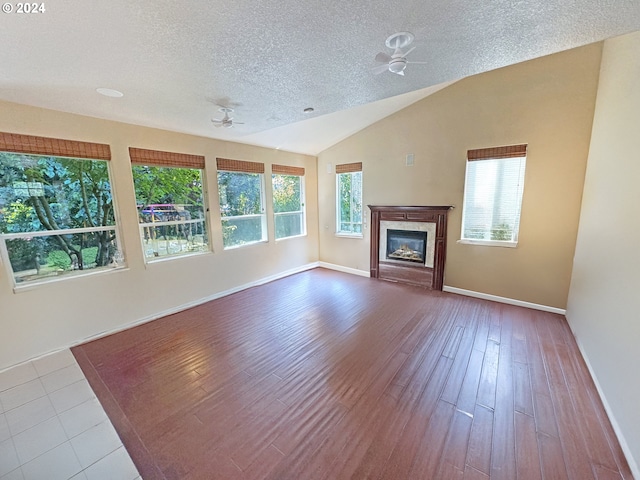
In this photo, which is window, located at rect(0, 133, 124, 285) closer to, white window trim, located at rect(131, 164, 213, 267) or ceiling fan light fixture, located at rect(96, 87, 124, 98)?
white window trim, located at rect(131, 164, 213, 267)

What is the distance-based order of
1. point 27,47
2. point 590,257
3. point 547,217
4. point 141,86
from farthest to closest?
1. point 547,217
2. point 590,257
3. point 141,86
4. point 27,47

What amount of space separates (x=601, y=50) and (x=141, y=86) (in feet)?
15.6

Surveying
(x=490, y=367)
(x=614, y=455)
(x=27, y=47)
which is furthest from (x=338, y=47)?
(x=614, y=455)

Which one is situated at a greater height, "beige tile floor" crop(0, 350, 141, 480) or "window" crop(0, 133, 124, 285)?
"window" crop(0, 133, 124, 285)

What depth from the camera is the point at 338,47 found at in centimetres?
170

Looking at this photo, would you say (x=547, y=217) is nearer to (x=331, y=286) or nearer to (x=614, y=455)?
(x=614, y=455)

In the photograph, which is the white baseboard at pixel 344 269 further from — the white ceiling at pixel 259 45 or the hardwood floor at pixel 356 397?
the white ceiling at pixel 259 45

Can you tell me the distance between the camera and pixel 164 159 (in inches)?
136

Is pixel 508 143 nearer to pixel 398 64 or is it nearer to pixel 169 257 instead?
pixel 398 64

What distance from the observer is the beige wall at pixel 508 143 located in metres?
3.13

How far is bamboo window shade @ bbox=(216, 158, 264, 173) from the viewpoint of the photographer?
4.10 meters

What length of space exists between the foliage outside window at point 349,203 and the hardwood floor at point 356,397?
235cm

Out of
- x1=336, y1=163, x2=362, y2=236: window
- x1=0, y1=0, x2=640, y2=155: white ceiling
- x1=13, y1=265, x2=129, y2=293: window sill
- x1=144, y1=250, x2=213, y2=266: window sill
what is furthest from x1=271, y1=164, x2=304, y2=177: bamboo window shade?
x1=13, y1=265, x2=129, y2=293: window sill

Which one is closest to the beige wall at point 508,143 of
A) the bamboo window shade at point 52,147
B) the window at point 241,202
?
the window at point 241,202
